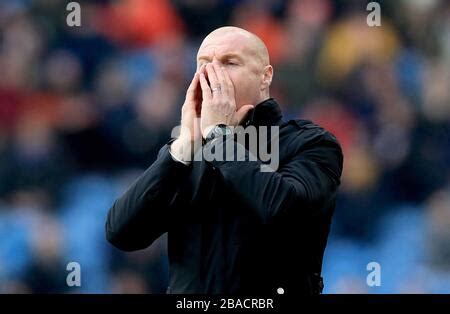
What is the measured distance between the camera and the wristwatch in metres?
2.20

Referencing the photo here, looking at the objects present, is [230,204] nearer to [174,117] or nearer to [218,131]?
[218,131]

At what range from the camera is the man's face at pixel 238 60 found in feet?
7.71

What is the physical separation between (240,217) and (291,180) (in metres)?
0.17

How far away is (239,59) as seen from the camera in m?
2.37

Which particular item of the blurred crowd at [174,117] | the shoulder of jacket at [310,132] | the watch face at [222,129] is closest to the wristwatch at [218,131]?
the watch face at [222,129]

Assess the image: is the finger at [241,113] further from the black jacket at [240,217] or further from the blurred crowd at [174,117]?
the blurred crowd at [174,117]

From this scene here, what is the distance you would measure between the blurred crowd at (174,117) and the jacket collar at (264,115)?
2.03 metres

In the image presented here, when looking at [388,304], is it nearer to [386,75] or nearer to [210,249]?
[210,249]

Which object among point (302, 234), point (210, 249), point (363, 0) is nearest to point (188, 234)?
point (210, 249)

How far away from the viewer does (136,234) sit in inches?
89.3

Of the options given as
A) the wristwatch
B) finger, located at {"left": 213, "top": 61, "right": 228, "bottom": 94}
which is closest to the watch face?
the wristwatch

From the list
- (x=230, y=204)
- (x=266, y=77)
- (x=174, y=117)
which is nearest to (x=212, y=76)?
(x=266, y=77)

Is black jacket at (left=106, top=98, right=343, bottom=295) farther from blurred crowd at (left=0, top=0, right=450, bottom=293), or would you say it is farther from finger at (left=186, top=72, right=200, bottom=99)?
blurred crowd at (left=0, top=0, right=450, bottom=293)

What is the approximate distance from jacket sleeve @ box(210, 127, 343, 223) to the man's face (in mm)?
207
